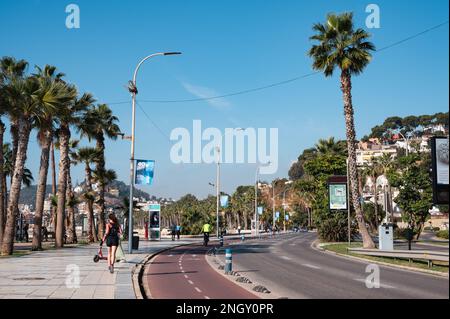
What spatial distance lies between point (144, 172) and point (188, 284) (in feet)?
50.5

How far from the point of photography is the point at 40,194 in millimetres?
33312

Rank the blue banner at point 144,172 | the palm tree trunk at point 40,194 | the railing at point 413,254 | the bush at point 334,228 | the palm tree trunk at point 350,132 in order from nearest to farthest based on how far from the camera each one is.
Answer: the railing at point 413,254 < the blue banner at point 144,172 < the palm tree trunk at point 40,194 < the palm tree trunk at point 350,132 < the bush at point 334,228

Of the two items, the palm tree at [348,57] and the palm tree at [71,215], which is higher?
the palm tree at [348,57]

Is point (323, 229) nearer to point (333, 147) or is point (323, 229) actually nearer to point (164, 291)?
point (333, 147)

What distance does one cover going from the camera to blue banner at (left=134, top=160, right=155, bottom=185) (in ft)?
99.5

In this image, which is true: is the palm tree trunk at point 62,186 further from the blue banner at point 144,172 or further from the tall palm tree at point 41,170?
the blue banner at point 144,172

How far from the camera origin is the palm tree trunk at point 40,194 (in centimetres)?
3312

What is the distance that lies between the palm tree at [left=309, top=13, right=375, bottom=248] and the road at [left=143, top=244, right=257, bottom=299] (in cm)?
1732

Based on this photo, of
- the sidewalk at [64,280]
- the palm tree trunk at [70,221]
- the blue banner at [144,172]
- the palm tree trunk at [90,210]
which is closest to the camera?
the sidewalk at [64,280]

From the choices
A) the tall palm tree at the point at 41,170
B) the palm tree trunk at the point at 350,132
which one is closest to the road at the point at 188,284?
the tall palm tree at the point at 41,170

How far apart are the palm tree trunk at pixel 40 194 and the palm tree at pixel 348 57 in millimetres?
20094

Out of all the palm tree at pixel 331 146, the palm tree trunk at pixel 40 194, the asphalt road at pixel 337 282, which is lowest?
the asphalt road at pixel 337 282

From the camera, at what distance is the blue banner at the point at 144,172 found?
3031 cm

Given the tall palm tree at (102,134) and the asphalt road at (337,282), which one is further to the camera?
the tall palm tree at (102,134)
